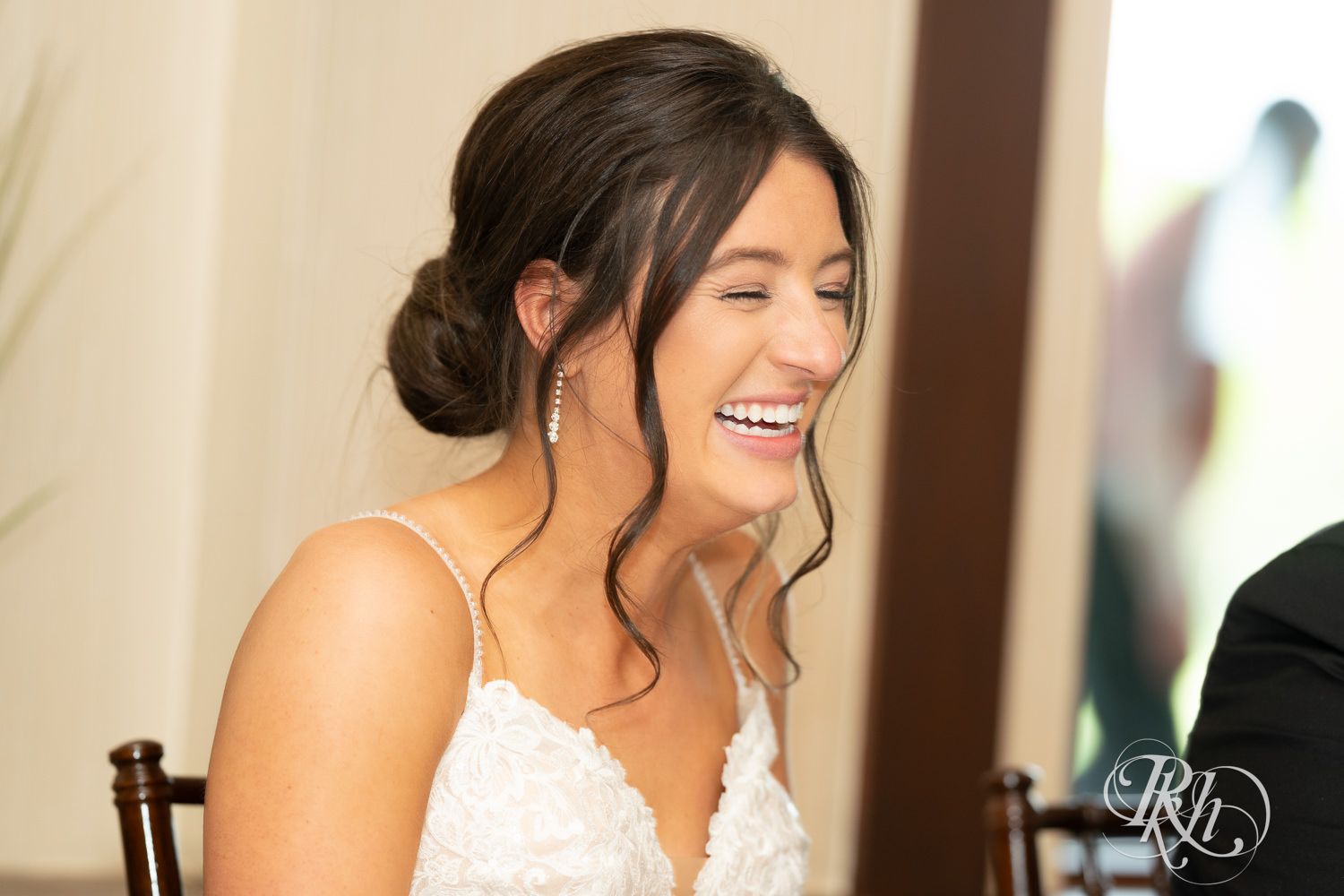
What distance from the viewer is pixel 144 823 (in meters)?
1.20

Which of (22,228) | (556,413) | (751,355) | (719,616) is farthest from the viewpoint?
(22,228)

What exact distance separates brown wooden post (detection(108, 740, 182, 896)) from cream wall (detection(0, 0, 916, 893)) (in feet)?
3.85

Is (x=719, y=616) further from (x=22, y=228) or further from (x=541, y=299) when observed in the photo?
(x=22, y=228)

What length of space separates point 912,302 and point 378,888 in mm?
2027

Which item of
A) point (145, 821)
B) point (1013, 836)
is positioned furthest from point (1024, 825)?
point (145, 821)

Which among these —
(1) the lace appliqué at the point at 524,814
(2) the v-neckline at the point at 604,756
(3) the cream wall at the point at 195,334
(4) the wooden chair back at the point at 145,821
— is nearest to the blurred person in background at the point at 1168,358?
(3) the cream wall at the point at 195,334

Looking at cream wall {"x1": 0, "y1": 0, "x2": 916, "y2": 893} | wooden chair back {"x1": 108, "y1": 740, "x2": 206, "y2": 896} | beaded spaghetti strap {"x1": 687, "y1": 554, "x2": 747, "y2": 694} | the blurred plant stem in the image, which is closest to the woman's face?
beaded spaghetti strap {"x1": 687, "y1": 554, "x2": 747, "y2": 694}

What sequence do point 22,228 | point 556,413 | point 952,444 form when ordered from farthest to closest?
point 952,444 < point 22,228 < point 556,413

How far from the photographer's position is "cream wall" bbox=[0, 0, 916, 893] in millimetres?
2467

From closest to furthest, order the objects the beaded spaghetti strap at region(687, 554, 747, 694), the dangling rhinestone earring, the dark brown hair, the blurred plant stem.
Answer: the dark brown hair → the dangling rhinestone earring → the beaded spaghetti strap at region(687, 554, 747, 694) → the blurred plant stem

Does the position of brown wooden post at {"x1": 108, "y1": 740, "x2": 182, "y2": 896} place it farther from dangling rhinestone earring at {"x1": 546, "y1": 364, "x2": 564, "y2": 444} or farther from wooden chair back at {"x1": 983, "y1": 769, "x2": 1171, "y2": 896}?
wooden chair back at {"x1": 983, "y1": 769, "x2": 1171, "y2": 896}

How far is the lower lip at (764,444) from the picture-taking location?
1.33m

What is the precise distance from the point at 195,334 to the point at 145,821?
60.0 inches

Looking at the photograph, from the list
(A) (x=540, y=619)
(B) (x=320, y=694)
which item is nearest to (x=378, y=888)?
(B) (x=320, y=694)
